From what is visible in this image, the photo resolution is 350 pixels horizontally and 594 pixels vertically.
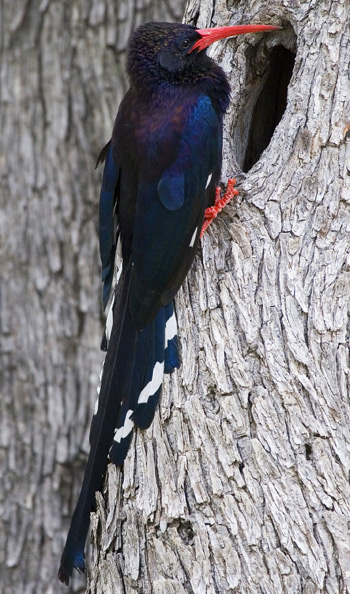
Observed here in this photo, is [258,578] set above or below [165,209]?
below

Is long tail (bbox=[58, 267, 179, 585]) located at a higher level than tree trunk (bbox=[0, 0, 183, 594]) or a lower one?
lower

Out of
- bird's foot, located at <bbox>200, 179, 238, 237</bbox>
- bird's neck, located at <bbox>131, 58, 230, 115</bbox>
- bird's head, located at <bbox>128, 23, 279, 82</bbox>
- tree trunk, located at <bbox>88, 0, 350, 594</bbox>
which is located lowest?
tree trunk, located at <bbox>88, 0, 350, 594</bbox>

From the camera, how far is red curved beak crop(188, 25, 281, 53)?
3453 mm

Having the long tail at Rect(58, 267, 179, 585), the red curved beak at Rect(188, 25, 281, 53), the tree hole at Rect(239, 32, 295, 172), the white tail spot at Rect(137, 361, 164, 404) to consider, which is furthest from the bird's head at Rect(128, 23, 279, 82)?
the white tail spot at Rect(137, 361, 164, 404)

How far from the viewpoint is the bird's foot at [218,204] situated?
11.1 ft

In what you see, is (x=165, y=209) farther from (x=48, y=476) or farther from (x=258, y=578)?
(x=48, y=476)

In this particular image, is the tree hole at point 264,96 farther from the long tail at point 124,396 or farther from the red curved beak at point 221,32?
the long tail at point 124,396

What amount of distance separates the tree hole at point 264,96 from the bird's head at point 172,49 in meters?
0.28

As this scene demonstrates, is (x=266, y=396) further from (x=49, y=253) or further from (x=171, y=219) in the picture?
(x=49, y=253)

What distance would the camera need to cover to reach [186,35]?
3.53 m

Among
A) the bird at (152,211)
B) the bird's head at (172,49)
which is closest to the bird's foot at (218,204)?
the bird at (152,211)

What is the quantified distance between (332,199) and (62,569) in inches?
70.8

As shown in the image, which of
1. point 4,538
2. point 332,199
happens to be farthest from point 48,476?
point 332,199

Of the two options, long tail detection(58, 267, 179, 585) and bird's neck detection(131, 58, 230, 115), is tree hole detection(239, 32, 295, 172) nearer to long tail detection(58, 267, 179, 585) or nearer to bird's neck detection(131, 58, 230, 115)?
bird's neck detection(131, 58, 230, 115)
